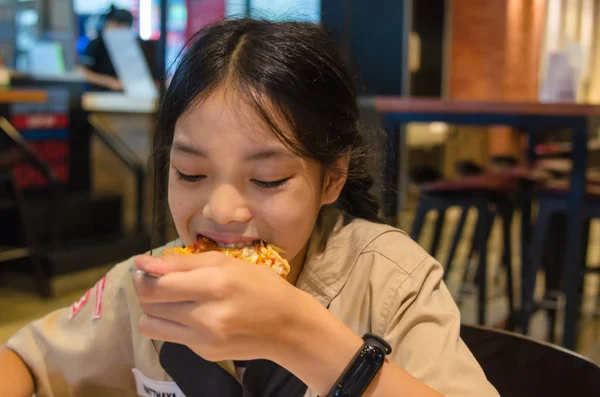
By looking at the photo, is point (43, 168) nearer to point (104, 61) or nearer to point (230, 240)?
point (104, 61)

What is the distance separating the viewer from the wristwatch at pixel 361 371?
2.35 ft

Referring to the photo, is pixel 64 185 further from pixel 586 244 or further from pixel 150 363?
pixel 150 363

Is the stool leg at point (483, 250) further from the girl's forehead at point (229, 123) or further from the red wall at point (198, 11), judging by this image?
the red wall at point (198, 11)

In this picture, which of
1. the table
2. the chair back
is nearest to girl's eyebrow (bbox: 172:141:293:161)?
the chair back

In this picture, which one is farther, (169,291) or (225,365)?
(225,365)

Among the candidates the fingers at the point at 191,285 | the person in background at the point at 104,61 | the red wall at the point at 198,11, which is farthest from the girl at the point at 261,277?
the red wall at the point at 198,11

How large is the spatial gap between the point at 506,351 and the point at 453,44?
7.31 metres

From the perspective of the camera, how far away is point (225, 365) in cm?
98

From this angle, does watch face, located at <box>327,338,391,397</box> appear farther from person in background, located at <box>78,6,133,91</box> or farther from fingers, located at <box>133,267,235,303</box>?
person in background, located at <box>78,6,133,91</box>

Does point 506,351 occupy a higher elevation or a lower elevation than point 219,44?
lower

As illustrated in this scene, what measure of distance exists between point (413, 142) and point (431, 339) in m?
6.86

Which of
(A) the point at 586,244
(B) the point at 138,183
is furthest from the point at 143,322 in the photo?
(B) the point at 138,183

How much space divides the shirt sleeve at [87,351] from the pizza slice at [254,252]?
0.28 meters

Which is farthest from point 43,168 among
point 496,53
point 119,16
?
point 496,53
